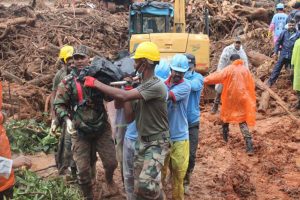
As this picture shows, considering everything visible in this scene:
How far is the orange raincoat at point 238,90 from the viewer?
309 inches

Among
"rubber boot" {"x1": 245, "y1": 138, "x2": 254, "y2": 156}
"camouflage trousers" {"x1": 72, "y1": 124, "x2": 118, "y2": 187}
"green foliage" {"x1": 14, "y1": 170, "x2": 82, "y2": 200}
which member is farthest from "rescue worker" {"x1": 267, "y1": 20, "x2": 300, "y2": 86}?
"green foliage" {"x1": 14, "y1": 170, "x2": 82, "y2": 200}

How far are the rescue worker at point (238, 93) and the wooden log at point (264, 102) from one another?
2.62m

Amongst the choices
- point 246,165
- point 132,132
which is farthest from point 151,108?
point 246,165

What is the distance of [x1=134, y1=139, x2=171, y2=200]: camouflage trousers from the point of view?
A: 4.79 metres

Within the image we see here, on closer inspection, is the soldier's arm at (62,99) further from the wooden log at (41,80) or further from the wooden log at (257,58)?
the wooden log at (257,58)

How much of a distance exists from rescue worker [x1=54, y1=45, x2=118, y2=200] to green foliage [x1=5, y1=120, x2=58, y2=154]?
2.34 meters

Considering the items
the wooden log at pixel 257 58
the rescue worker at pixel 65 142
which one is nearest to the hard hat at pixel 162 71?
the rescue worker at pixel 65 142

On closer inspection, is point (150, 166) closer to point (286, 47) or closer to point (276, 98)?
point (276, 98)

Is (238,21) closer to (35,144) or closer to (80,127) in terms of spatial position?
(35,144)

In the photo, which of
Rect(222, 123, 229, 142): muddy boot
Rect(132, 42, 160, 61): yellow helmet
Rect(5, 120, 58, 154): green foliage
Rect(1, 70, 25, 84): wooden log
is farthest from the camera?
Rect(1, 70, 25, 84): wooden log

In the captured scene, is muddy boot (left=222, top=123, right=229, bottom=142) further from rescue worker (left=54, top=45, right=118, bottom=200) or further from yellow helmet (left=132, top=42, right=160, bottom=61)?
yellow helmet (left=132, top=42, right=160, bottom=61)

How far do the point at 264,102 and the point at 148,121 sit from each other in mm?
6518

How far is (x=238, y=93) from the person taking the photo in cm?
795

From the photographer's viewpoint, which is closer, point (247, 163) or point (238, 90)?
point (247, 163)
